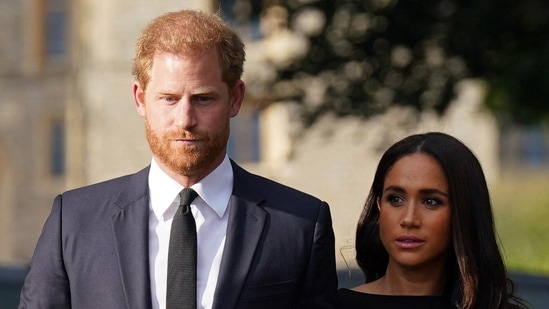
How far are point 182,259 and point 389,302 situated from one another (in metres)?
0.95

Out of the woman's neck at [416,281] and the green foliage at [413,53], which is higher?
the green foliage at [413,53]

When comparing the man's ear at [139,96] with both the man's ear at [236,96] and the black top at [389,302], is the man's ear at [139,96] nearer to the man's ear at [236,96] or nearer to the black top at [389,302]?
the man's ear at [236,96]

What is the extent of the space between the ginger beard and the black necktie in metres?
0.11

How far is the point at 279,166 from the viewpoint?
31.2 meters

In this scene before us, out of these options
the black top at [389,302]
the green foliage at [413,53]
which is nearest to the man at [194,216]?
the black top at [389,302]

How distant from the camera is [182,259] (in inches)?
135

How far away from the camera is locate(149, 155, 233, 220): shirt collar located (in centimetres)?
352

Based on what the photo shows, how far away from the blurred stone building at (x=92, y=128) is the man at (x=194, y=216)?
77.1 ft

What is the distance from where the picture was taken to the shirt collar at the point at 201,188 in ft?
11.5

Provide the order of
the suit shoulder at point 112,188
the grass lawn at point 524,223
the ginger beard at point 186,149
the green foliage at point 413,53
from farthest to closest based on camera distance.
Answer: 1. the grass lawn at point 524,223
2. the green foliage at point 413,53
3. the suit shoulder at point 112,188
4. the ginger beard at point 186,149

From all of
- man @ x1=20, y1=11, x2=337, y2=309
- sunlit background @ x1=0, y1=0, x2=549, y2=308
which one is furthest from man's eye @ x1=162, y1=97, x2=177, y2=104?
sunlit background @ x1=0, y1=0, x2=549, y2=308

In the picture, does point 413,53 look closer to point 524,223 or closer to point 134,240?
point 524,223

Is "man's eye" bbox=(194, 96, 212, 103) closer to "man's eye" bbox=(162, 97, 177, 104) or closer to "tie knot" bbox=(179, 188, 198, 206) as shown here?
"man's eye" bbox=(162, 97, 177, 104)

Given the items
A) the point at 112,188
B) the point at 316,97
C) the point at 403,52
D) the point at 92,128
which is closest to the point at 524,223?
the point at 316,97
